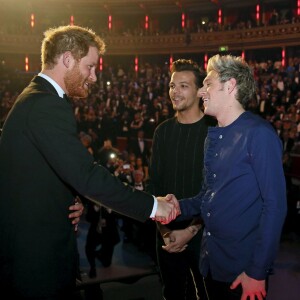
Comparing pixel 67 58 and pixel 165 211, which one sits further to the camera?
pixel 165 211

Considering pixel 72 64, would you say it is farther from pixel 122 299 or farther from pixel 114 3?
pixel 114 3

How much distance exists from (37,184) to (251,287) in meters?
1.17

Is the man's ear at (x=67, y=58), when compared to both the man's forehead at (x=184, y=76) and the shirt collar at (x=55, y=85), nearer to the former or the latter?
the shirt collar at (x=55, y=85)

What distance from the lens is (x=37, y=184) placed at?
77.7 inches

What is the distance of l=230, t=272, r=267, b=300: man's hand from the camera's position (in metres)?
1.97

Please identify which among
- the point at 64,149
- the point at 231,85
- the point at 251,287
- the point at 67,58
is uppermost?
the point at 67,58

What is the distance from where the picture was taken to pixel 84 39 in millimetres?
2209

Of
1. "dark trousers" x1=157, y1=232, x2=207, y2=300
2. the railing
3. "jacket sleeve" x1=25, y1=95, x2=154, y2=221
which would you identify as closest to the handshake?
"jacket sleeve" x1=25, y1=95, x2=154, y2=221

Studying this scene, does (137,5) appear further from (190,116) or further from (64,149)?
(64,149)

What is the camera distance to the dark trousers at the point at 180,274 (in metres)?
2.90

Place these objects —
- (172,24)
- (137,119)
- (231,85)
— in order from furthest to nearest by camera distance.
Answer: (172,24)
(137,119)
(231,85)

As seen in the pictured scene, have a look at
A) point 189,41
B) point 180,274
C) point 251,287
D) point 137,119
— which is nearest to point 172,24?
point 189,41

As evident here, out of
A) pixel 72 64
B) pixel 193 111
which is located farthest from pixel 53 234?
pixel 193 111

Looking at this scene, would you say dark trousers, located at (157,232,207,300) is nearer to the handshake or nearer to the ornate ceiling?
the handshake
